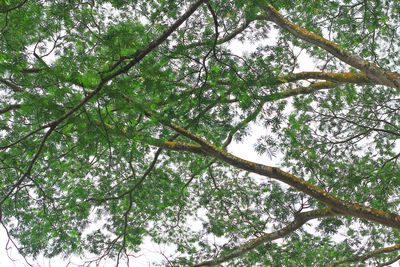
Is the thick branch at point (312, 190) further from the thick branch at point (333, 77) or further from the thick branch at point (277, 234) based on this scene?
the thick branch at point (333, 77)

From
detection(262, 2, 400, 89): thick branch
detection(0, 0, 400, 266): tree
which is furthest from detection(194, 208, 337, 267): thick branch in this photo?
detection(262, 2, 400, 89): thick branch

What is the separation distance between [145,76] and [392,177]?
3.65 metres

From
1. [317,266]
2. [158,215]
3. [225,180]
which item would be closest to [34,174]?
[158,215]

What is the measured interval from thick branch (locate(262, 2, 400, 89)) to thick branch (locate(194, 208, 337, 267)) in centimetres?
167

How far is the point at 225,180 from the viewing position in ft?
19.7

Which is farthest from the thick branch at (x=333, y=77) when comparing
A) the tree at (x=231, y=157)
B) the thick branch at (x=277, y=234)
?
the thick branch at (x=277, y=234)

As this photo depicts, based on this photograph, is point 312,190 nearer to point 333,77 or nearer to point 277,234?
point 277,234

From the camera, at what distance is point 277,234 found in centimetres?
424

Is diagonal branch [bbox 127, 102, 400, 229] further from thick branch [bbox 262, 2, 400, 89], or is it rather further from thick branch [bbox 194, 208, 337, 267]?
thick branch [bbox 262, 2, 400, 89]

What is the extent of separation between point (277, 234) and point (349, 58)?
7.85 ft

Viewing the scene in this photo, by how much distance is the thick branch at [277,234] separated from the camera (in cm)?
395

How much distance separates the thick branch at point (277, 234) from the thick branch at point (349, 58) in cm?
167

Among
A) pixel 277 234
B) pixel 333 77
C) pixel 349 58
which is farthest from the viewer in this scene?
pixel 333 77

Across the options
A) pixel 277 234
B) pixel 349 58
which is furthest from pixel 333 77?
pixel 277 234
